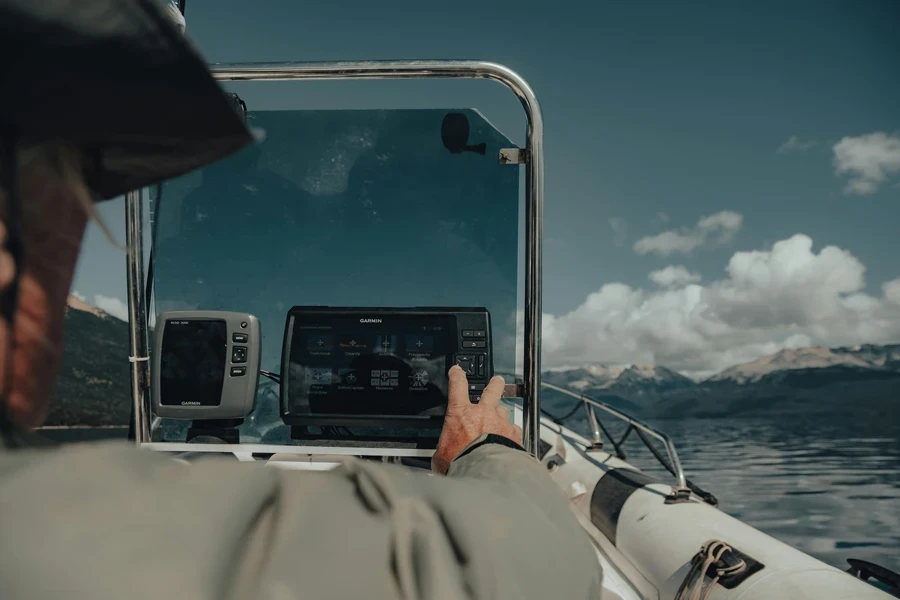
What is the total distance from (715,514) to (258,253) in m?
1.85

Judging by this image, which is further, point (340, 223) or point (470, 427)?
point (340, 223)

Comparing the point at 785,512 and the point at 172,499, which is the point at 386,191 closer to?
the point at 172,499

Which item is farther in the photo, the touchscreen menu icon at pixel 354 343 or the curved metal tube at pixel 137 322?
the curved metal tube at pixel 137 322

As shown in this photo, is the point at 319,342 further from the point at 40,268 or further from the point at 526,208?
the point at 40,268

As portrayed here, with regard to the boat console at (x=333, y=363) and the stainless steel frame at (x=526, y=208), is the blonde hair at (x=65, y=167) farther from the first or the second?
the stainless steel frame at (x=526, y=208)

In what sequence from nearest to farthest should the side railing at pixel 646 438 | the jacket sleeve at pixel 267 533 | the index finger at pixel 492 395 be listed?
the jacket sleeve at pixel 267 533, the index finger at pixel 492 395, the side railing at pixel 646 438

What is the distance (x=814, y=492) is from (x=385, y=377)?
1111 cm

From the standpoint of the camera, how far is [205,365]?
151 cm

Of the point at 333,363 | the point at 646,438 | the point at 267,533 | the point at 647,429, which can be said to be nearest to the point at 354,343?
the point at 333,363

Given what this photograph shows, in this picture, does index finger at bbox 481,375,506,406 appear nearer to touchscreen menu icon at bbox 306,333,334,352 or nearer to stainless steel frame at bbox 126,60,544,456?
stainless steel frame at bbox 126,60,544,456

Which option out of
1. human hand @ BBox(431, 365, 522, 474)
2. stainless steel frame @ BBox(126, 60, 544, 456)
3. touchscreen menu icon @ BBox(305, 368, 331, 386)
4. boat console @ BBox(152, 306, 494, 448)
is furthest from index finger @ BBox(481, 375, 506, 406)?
touchscreen menu icon @ BBox(305, 368, 331, 386)

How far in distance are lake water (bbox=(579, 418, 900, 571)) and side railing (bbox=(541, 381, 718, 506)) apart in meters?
4.17

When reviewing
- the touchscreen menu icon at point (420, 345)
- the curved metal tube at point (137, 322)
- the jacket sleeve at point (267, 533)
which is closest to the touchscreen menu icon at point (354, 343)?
the touchscreen menu icon at point (420, 345)

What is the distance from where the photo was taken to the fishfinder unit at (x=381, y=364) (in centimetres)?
146
